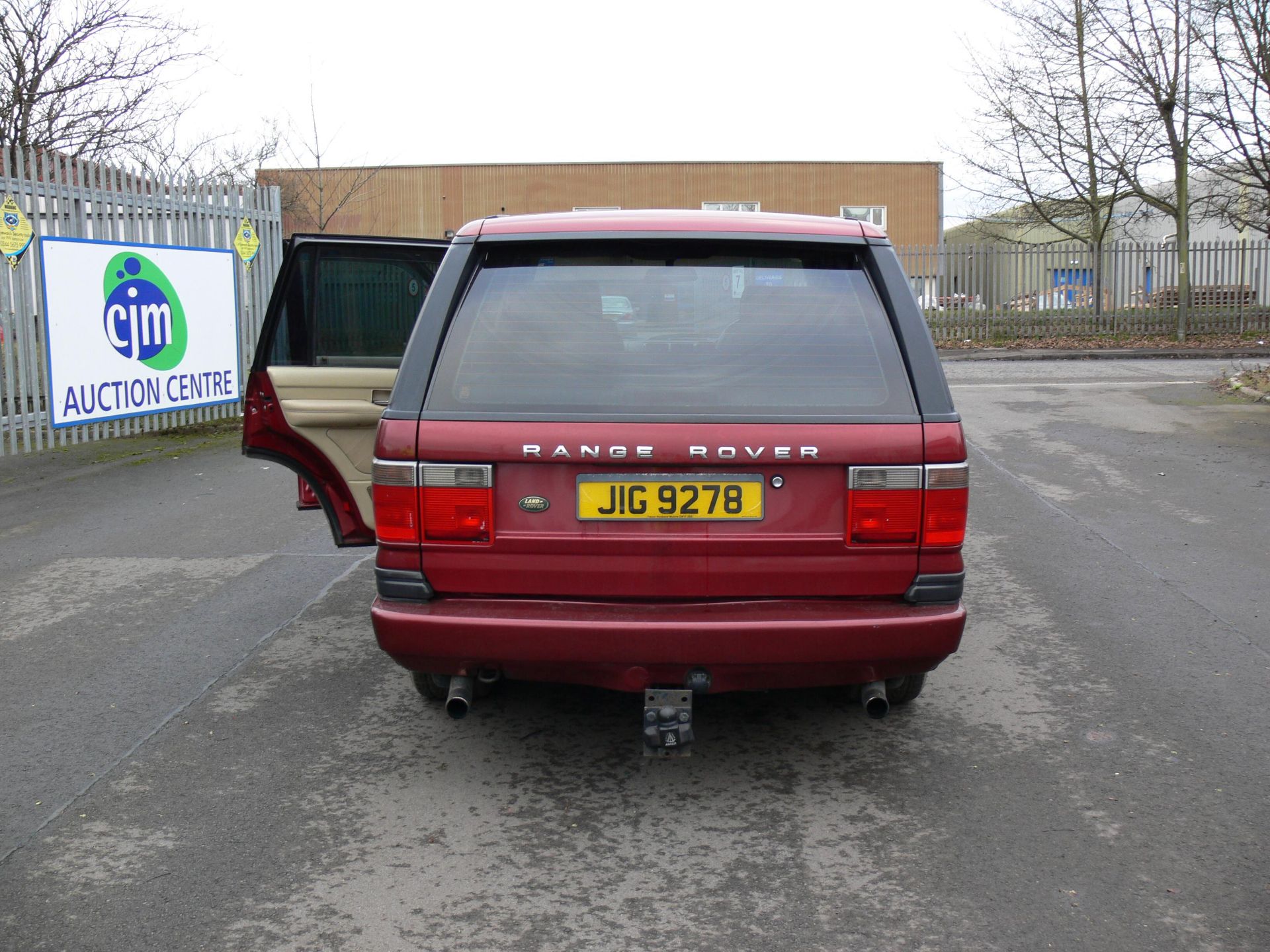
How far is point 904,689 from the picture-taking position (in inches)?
176

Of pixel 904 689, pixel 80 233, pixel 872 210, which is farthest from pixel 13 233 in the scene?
pixel 872 210

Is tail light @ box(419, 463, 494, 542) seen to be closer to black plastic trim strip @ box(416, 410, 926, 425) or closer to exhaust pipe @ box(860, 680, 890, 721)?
black plastic trim strip @ box(416, 410, 926, 425)

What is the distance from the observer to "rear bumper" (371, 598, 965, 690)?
3500 mm

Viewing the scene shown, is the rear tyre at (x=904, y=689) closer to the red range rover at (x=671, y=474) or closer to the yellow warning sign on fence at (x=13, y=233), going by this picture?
the red range rover at (x=671, y=474)

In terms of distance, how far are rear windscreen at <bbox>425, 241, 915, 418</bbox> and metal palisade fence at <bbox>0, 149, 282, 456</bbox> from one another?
8.12 meters

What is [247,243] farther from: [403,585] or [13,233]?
[403,585]

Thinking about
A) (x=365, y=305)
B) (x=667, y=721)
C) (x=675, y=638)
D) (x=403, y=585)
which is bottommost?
(x=667, y=721)

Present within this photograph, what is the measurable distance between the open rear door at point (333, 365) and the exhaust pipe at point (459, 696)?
5.33 feet

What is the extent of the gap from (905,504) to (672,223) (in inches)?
44.5

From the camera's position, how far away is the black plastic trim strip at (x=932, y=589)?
3.61 meters

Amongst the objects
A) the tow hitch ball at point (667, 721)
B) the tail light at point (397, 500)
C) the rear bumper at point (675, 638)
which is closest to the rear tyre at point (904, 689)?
the rear bumper at point (675, 638)

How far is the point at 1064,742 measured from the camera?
4.23 meters

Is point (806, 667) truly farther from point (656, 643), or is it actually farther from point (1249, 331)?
point (1249, 331)

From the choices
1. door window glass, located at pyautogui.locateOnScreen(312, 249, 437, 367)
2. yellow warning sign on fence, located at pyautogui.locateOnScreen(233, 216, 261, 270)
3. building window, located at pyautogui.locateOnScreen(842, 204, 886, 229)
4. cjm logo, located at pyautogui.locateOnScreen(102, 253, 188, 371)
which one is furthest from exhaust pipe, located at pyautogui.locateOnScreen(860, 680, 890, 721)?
building window, located at pyautogui.locateOnScreen(842, 204, 886, 229)
